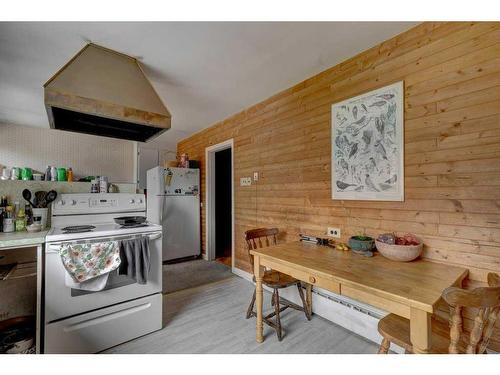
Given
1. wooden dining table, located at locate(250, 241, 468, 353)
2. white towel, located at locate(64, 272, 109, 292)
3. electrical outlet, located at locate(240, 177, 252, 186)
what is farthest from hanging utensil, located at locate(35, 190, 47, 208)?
electrical outlet, located at locate(240, 177, 252, 186)

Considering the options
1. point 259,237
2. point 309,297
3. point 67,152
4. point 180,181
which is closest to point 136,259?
point 259,237

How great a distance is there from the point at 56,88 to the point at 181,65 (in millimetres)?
1027

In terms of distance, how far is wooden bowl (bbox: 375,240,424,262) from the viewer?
149cm

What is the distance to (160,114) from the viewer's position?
1.92 m

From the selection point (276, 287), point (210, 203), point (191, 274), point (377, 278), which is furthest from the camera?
point (210, 203)

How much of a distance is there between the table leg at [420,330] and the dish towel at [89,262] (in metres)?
1.87

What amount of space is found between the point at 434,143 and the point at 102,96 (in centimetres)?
245

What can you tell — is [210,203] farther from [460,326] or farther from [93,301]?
[460,326]

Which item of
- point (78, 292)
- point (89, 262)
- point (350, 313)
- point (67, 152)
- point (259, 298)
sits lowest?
point (350, 313)

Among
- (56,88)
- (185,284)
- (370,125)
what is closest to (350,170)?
(370,125)

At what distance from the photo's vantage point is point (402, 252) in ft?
4.93

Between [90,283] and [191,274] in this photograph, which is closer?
[90,283]

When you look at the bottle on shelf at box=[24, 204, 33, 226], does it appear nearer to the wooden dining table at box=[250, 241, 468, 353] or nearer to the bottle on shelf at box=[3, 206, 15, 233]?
the bottle on shelf at box=[3, 206, 15, 233]

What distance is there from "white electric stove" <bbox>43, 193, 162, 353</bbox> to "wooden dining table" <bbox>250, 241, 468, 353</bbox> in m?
0.94
